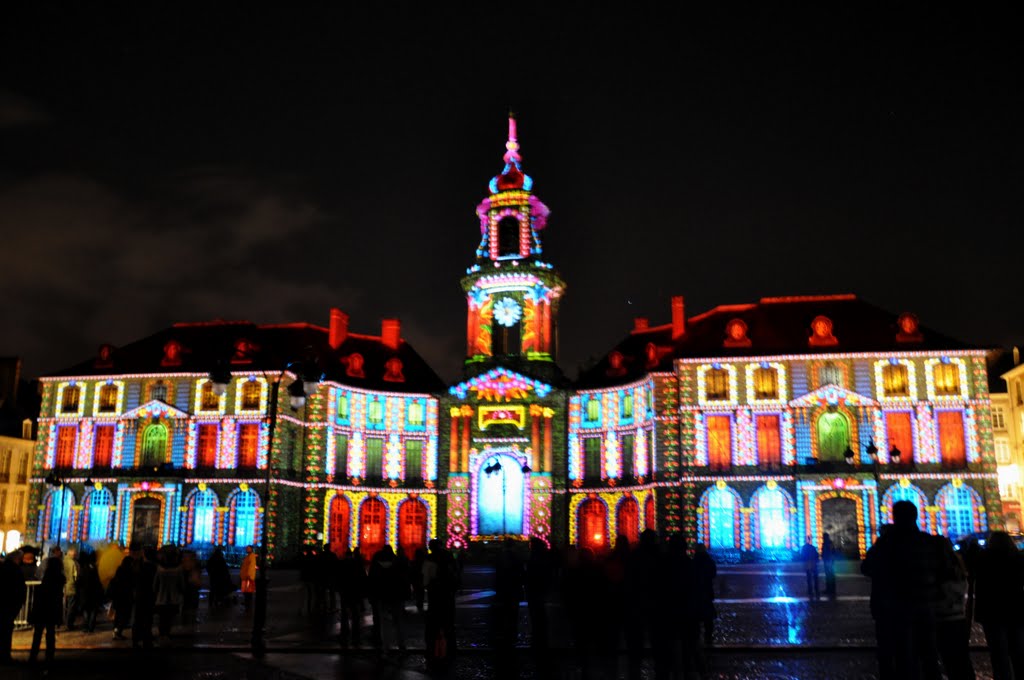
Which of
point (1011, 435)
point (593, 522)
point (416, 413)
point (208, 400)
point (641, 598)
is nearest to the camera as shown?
point (641, 598)

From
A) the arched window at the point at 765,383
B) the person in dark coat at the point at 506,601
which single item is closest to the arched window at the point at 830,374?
the arched window at the point at 765,383

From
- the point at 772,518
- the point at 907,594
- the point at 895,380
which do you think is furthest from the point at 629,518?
the point at 907,594

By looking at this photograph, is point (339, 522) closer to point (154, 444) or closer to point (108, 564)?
point (154, 444)

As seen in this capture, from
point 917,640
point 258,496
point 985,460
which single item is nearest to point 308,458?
point 258,496

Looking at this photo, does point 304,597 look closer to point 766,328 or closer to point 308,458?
point 308,458

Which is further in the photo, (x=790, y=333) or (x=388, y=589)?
(x=790, y=333)

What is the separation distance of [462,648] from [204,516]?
4063 cm

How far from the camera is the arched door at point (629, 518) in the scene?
189ft

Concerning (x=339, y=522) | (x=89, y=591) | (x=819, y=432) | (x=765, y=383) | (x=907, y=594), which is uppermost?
(x=765, y=383)

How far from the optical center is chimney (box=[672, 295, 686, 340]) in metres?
60.7

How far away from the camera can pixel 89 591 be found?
901 inches

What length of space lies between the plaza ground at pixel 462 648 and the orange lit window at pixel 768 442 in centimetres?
2452

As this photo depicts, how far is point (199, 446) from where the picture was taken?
5725cm

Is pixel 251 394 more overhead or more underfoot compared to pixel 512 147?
more underfoot
